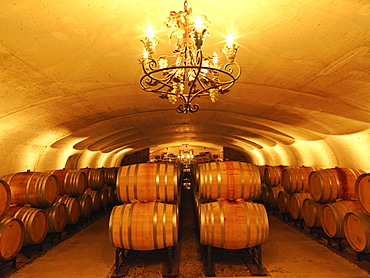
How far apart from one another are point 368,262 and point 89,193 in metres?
6.51

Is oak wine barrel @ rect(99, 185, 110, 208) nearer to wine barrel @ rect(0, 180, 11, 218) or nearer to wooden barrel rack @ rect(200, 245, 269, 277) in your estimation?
wine barrel @ rect(0, 180, 11, 218)

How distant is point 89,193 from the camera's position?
684 centimetres

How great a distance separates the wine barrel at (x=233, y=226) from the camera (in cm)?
319

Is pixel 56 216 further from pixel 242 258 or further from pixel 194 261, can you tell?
pixel 242 258

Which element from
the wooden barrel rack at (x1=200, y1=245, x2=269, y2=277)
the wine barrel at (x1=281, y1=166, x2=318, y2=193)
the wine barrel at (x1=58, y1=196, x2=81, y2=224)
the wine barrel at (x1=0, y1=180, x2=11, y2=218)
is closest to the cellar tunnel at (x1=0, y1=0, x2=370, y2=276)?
the wine barrel at (x1=281, y1=166, x2=318, y2=193)

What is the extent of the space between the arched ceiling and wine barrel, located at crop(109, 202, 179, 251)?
225 cm

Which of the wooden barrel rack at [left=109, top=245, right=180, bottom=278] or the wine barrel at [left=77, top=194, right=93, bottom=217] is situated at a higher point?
the wine barrel at [left=77, top=194, right=93, bottom=217]

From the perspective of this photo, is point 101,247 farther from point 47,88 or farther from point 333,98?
point 333,98

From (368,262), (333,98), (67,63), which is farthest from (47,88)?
(368,262)

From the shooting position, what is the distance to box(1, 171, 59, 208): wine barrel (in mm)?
4523

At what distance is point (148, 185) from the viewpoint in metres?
3.67

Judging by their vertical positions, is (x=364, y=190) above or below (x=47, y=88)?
below

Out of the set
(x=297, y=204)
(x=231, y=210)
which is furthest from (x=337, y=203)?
(x=231, y=210)

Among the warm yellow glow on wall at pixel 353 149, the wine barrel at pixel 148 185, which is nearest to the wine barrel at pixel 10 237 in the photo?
the wine barrel at pixel 148 185
